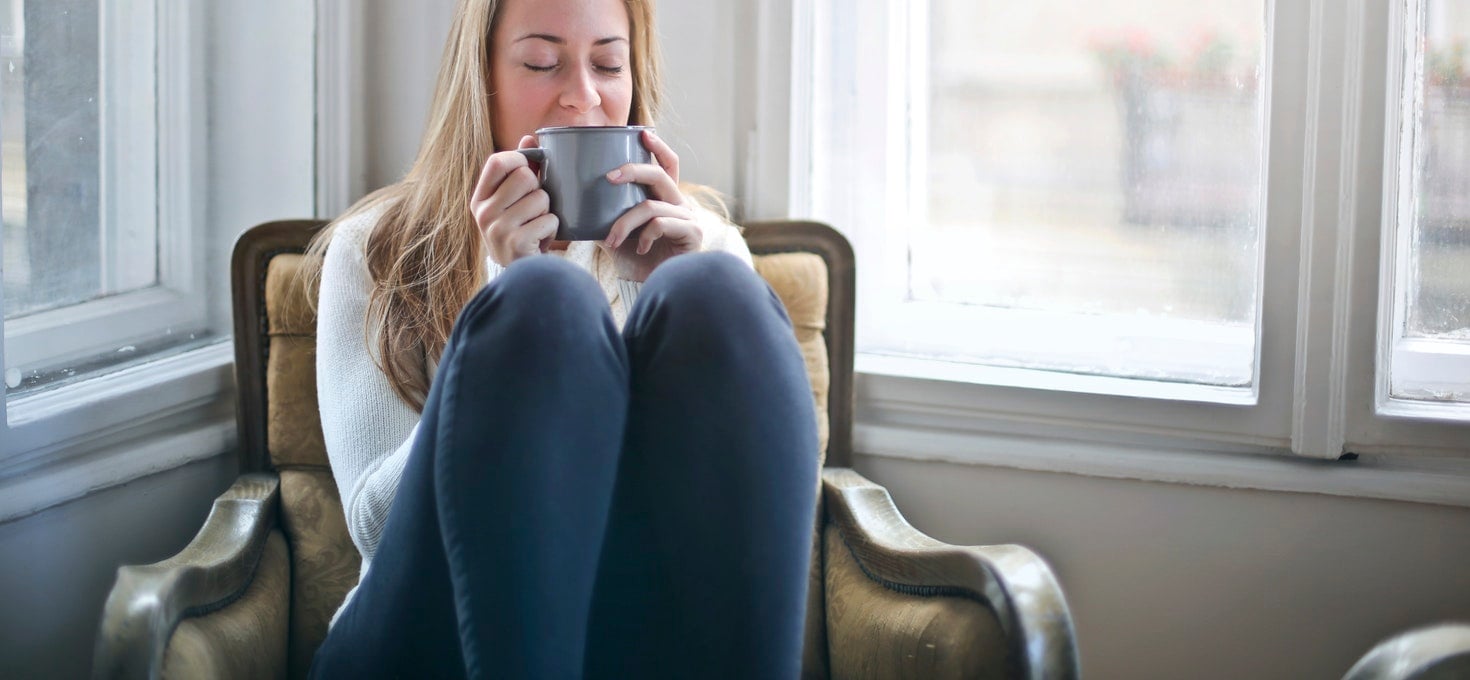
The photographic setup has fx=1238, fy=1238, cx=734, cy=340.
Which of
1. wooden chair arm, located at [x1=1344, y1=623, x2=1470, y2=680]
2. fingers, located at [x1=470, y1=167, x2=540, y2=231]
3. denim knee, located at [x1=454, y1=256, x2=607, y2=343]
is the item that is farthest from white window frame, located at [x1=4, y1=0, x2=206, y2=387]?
wooden chair arm, located at [x1=1344, y1=623, x2=1470, y2=680]

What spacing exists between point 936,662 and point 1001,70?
894 millimetres

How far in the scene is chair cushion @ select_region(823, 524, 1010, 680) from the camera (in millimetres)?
1110

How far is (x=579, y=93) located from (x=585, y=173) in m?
0.28

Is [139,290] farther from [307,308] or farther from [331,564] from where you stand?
[331,564]

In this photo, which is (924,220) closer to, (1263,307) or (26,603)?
(1263,307)

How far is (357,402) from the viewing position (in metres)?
1.24

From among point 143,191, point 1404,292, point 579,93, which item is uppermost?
point 579,93

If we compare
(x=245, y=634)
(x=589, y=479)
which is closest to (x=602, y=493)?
(x=589, y=479)

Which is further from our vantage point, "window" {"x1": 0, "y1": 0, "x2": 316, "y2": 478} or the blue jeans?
"window" {"x1": 0, "y1": 0, "x2": 316, "y2": 478}

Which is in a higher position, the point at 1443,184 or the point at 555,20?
the point at 555,20

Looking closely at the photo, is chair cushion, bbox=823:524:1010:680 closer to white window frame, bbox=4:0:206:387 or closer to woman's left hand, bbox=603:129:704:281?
woman's left hand, bbox=603:129:704:281

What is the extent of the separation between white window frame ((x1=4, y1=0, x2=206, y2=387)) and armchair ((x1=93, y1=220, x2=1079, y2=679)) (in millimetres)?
178

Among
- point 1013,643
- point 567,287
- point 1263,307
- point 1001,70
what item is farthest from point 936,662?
point 1001,70

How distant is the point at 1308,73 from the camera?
1.44 m
